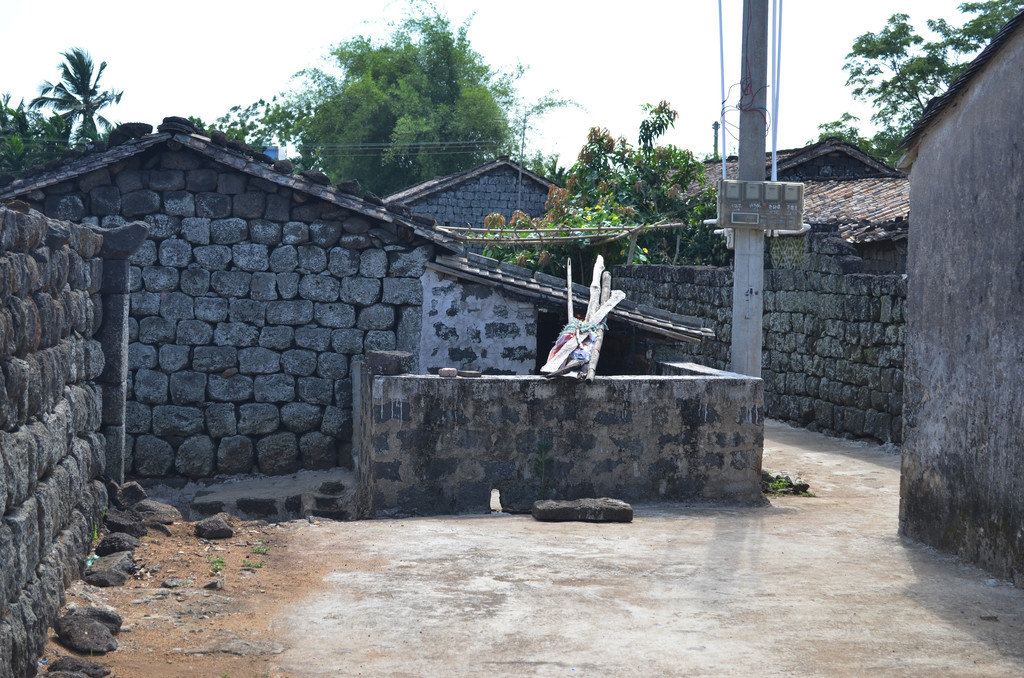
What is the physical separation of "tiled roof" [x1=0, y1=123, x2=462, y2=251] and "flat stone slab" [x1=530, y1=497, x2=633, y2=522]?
383 centimetres

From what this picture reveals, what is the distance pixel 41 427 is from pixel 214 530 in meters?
2.32

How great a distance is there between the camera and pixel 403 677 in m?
4.63

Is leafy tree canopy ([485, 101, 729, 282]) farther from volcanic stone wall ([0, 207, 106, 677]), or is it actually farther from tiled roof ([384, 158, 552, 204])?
volcanic stone wall ([0, 207, 106, 677])

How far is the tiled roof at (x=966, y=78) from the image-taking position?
623cm

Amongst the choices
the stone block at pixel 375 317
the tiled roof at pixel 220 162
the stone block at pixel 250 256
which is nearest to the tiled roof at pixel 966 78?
the tiled roof at pixel 220 162

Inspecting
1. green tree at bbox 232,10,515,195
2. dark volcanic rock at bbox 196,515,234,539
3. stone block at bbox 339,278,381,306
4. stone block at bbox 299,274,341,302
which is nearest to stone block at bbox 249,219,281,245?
stone block at bbox 299,274,341,302

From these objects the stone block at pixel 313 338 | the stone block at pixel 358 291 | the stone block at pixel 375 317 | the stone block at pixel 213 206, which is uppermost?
the stone block at pixel 213 206

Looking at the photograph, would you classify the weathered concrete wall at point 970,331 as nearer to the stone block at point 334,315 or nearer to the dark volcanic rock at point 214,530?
the dark volcanic rock at point 214,530

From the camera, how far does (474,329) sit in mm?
11203

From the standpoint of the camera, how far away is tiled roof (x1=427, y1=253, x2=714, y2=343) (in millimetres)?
11023

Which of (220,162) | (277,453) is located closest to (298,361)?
(277,453)

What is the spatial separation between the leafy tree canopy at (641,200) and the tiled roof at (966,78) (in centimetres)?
1168

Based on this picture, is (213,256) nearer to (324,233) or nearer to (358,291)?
(324,233)

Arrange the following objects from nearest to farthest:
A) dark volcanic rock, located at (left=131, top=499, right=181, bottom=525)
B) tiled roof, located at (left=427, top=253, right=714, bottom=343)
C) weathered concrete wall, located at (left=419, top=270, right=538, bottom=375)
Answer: dark volcanic rock, located at (left=131, top=499, right=181, bottom=525)
tiled roof, located at (left=427, top=253, right=714, bottom=343)
weathered concrete wall, located at (left=419, top=270, right=538, bottom=375)
